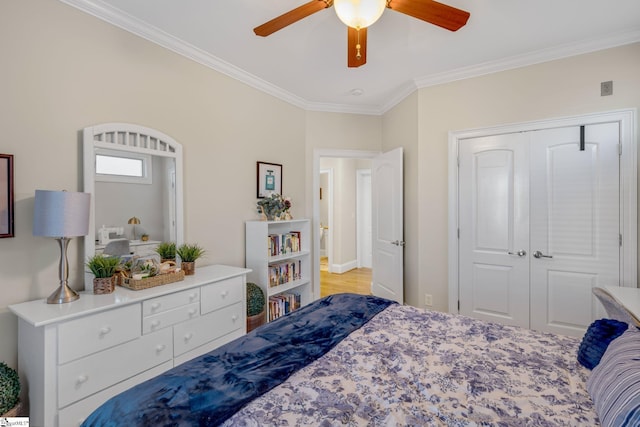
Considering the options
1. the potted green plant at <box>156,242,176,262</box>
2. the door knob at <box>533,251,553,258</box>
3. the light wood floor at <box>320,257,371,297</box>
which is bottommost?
the light wood floor at <box>320,257,371,297</box>

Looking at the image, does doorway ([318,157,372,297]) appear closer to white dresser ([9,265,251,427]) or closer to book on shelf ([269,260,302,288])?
book on shelf ([269,260,302,288])

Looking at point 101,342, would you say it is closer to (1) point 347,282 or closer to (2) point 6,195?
(2) point 6,195

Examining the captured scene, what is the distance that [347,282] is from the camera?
212 inches

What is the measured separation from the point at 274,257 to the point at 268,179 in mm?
853

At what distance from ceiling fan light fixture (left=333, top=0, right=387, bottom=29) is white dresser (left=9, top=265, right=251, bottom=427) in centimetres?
187

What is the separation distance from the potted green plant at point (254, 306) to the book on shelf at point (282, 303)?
29 centimetres

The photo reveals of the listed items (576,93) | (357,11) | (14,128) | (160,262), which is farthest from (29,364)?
(576,93)

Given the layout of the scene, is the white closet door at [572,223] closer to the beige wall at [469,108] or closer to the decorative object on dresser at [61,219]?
the beige wall at [469,108]

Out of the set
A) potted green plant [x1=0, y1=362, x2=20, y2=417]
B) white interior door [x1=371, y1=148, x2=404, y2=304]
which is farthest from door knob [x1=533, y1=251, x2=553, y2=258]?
potted green plant [x1=0, y1=362, x2=20, y2=417]

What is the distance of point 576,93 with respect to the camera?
2699mm

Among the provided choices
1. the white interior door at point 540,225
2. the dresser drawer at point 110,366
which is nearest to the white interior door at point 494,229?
the white interior door at point 540,225

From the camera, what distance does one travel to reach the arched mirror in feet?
6.79

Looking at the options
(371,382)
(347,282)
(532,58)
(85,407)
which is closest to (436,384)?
(371,382)

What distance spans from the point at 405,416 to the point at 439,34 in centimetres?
258
